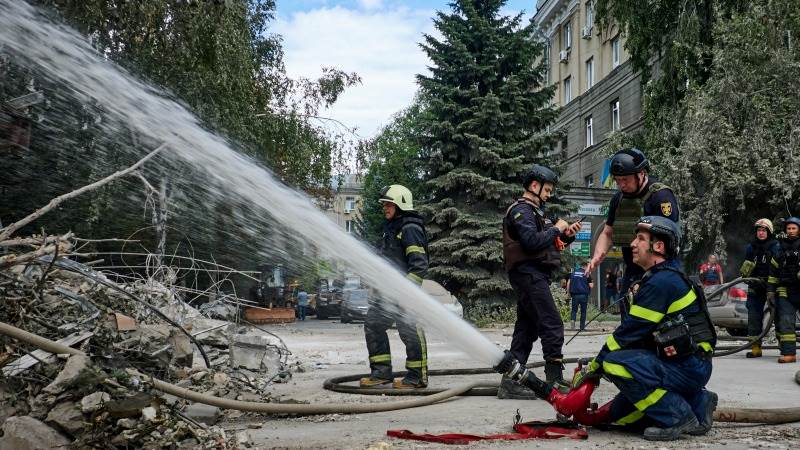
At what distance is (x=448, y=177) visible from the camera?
21.6 metres

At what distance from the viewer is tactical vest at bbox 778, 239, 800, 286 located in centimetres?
913

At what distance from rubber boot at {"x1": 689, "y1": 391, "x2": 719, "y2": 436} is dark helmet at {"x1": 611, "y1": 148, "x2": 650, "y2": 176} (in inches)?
75.4

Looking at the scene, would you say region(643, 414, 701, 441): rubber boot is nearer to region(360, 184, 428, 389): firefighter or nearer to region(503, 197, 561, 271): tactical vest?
region(503, 197, 561, 271): tactical vest

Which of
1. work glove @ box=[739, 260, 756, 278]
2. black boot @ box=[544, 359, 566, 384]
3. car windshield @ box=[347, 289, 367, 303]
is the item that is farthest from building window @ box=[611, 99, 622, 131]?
black boot @ box=[544, 359, 566, 384]

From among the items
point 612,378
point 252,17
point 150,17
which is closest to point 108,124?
point 150,17

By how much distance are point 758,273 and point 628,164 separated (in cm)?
511

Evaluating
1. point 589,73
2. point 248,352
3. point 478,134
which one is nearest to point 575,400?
point 248,352

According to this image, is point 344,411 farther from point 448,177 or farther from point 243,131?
point 448,177

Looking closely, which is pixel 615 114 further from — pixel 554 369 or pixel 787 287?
pixel 554 369

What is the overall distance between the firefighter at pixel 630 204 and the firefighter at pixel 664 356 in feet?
3.22

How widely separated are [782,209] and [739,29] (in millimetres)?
4557

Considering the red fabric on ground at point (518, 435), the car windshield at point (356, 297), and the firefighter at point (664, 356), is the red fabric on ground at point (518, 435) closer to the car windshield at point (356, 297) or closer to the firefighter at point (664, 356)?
the firefighter at point (664, 356)

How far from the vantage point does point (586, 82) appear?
3741 cm

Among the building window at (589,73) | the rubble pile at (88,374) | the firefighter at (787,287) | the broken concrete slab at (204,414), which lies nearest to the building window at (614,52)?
the building window at (589,73)
